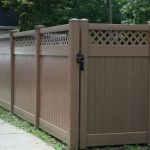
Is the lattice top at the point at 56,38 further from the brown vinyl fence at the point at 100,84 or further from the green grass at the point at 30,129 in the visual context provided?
the green grass at the point at 30,129

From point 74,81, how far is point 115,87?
725mm

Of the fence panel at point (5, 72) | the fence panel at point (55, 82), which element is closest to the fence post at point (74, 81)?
the fence panel at point (55, 82)

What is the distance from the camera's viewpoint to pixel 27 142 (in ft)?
29.8

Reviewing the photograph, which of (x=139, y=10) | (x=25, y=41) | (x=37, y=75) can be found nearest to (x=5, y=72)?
(x=25, y=41)

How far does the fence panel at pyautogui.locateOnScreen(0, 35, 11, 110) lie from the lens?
1345 cm

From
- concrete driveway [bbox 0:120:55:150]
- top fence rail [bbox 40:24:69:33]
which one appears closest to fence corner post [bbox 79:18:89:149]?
top fence rail [bbox 40:24:69:33]

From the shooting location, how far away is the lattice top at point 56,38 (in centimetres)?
877

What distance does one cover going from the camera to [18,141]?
9195mm

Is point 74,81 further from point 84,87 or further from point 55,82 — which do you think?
point 55,82

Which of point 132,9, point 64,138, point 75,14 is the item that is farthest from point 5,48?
point 75,14

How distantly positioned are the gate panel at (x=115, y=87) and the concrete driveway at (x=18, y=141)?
84cm

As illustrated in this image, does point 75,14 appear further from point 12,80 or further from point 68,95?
point 68,95

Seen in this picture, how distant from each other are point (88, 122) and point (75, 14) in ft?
99.4

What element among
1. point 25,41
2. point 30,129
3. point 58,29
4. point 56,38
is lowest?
point 30,129
